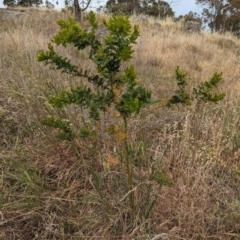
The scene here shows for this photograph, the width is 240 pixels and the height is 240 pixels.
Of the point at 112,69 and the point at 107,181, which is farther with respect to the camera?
the point at 107,181

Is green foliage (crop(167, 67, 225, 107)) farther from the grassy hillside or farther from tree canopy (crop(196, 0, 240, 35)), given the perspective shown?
tree canopy (crop(196, 0, 240, 35))

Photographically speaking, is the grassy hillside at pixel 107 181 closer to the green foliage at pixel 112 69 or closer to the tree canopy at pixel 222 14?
the green foliage at pixel 112 69

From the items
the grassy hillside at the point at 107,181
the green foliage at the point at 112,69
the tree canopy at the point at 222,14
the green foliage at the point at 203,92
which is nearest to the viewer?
the green foliage at the point at 112,69

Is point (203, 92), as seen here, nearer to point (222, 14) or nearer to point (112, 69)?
point (112, 69)

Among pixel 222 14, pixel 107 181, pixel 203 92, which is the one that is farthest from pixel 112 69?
pixel 222 14

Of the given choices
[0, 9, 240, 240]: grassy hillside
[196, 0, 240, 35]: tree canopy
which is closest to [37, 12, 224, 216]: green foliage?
[0, 9, 240, 240]: grassy hillside

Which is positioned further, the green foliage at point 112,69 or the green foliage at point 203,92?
the green foliage at point 203,92

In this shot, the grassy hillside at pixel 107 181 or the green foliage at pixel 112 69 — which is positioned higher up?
the green foliage at pixel 112 69

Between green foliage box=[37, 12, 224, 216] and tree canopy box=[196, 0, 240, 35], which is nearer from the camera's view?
green foliage box=[37, 12, 224, 216]

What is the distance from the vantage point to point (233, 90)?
3.42 metres

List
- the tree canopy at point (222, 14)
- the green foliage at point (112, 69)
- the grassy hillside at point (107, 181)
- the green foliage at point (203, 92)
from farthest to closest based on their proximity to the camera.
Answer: the tree canopy at point (222, 14), the grassy hillside at point (107, 181), the green foliage at point (203, 92), the green foliage at point (112, 69)

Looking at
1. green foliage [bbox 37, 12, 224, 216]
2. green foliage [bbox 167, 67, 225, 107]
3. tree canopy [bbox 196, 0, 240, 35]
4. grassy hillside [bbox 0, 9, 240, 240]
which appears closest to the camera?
green foliage [bbox 37, 12, 224, 216]

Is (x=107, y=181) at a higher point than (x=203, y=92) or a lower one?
lower

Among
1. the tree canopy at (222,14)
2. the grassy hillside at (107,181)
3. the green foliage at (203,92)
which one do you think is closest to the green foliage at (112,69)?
the green foliage at (203,92)
